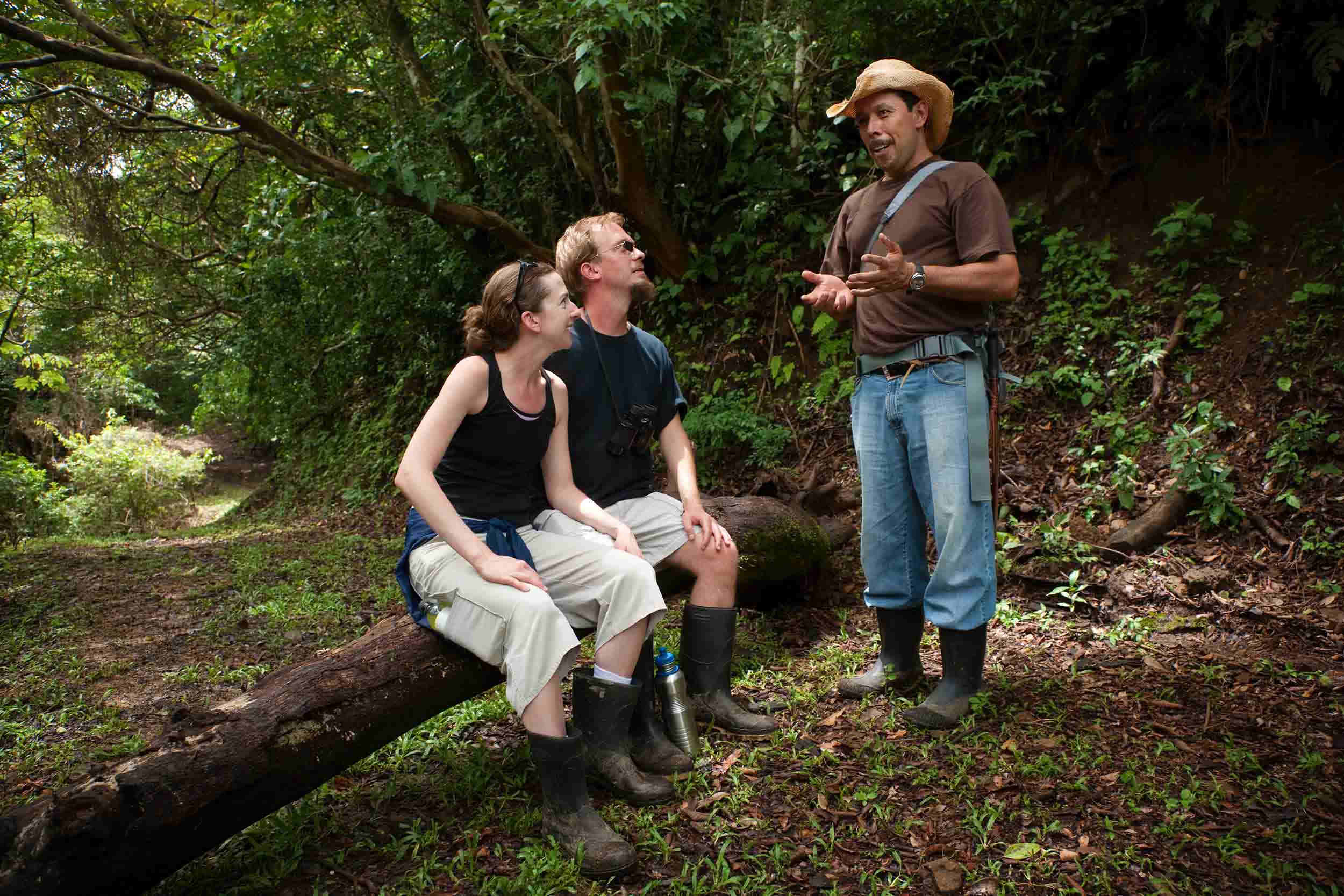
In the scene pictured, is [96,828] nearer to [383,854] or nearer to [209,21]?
[383,854]

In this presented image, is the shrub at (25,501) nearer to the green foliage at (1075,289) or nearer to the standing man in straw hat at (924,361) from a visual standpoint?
the standing man in straw hat at (924,361)

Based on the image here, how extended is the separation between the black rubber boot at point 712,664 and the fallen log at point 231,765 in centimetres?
82

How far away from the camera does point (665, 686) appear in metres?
3.36

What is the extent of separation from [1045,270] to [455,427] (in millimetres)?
4886

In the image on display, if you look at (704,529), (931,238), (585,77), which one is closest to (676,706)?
(704,529)

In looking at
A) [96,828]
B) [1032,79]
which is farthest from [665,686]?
[1032,79]

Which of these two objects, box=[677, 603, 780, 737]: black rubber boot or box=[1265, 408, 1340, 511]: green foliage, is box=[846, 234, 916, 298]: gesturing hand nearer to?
box=[677, 603, 780, 737]: black rubber boot

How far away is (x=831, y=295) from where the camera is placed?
11.6ft

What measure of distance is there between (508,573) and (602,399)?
1.07 metres

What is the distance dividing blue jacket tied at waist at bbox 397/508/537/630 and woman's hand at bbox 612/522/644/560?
1.12 ft

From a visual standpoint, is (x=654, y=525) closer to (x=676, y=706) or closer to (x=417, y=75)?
(x=676, y=706)

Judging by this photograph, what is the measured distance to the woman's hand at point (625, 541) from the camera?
3256mm

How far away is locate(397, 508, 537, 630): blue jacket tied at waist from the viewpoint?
300cm

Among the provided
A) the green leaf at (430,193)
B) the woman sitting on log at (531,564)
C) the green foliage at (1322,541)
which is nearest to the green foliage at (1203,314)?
the green foliage at (1322,541)
